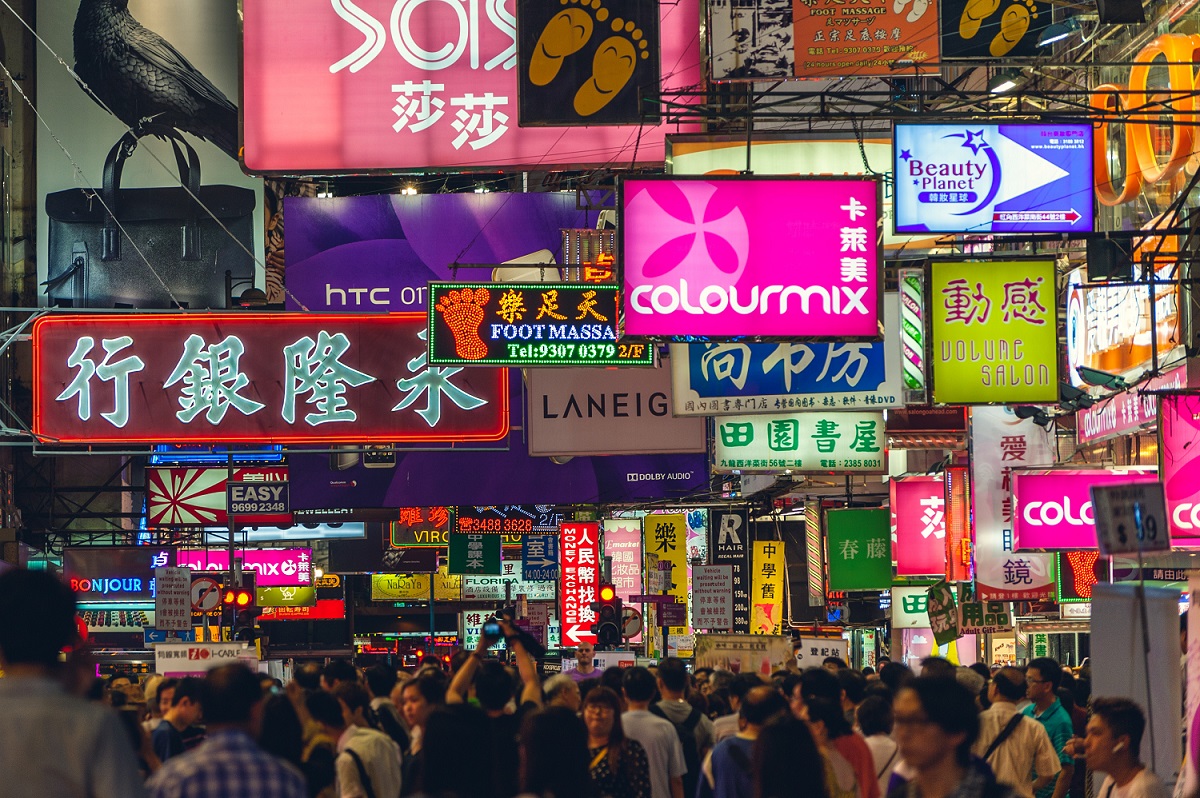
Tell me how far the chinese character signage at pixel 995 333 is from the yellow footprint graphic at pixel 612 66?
12.1ft

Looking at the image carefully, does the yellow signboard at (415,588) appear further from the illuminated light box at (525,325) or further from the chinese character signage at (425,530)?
the illuminated light box at (525,325)

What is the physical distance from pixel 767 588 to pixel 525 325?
1540cm

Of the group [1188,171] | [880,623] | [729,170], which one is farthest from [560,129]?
[880,623]

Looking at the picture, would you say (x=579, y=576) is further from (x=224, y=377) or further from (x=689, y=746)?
(x=689, y=746)

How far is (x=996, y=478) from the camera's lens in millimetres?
21062

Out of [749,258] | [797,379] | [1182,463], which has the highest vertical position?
[749,258]

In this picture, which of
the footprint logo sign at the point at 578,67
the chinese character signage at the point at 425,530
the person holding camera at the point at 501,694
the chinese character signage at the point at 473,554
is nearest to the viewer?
the person holding camera at the point at 501,694

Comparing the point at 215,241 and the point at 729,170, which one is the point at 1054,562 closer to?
the point at 729,170

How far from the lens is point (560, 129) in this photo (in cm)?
1702

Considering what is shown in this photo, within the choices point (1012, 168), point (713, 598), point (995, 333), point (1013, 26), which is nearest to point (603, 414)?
point (995, 333)

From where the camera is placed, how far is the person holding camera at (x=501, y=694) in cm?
604

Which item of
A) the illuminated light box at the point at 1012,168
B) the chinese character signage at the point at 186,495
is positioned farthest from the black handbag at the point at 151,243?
the illuminated light box at the point at 1012,168

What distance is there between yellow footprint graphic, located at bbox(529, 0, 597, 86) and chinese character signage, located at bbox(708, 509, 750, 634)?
18194mm

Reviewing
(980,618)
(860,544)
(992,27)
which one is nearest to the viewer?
(992,27)
